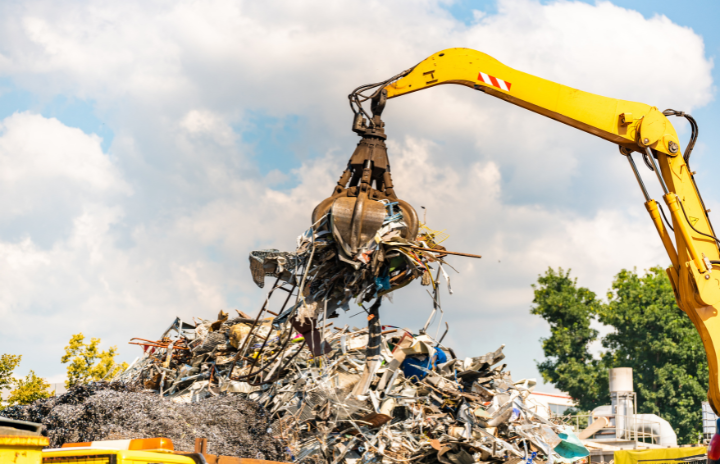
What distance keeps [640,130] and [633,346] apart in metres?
25.8

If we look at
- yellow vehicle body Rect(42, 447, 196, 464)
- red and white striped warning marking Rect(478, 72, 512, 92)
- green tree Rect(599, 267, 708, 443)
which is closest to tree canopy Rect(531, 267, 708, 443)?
green tree Rect(599, 267, 708, 443)

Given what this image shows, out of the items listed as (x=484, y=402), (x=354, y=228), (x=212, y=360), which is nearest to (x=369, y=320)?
(x=354, y=228)

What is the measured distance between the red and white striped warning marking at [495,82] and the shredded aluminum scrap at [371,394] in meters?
3.83

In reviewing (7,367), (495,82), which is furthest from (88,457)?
(7,367)

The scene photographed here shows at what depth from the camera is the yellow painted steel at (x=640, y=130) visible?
8.27 meters

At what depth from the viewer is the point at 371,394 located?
9.12 metres

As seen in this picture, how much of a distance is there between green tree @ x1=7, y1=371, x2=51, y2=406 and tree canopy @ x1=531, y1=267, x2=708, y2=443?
2344 centimetres

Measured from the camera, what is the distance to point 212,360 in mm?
11844

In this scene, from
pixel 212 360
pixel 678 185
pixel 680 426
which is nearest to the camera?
pixel 678 185

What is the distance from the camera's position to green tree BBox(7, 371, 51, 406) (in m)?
18.8

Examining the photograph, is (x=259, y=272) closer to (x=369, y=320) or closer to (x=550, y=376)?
(x=369, y=320)

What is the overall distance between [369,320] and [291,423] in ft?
6.33

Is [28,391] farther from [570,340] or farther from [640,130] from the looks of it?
[570,340]

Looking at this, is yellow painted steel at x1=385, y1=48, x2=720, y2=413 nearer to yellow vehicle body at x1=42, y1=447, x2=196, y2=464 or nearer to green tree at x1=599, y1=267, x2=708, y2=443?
yellow vehicle body at x1=42, y1=447, x2=196, y2=464
